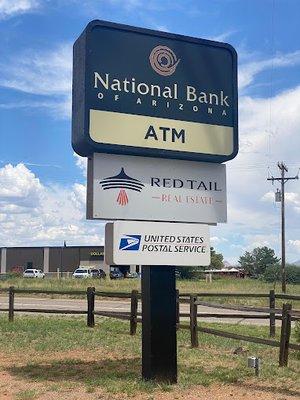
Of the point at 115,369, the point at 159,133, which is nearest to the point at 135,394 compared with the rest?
the point at 115,369

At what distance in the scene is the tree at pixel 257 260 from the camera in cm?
12419

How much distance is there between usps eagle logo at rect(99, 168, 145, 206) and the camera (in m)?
8.09

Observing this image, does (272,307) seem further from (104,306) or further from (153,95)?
(104,306)

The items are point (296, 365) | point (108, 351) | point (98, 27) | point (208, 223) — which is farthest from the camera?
point (108, 351)

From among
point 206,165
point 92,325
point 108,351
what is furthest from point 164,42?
point 92,325

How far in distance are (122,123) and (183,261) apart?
2.20 metres

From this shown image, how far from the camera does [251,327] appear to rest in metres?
17.4

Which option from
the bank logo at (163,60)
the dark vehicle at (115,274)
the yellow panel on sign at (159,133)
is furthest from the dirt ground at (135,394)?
the dark vehicle at (115,274)

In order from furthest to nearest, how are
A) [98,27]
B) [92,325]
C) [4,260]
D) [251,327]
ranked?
1. [4,260]
2. [251,327]
3. [92,325]
4. [98,27]

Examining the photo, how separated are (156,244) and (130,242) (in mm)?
406

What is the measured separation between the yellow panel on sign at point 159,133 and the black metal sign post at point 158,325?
185 cm

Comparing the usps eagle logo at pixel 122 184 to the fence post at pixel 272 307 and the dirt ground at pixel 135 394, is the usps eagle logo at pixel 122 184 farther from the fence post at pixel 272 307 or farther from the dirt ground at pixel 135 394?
the fence post at pixel 272 307

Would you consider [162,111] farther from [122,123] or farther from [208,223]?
[208,223]

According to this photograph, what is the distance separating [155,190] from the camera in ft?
27.5
